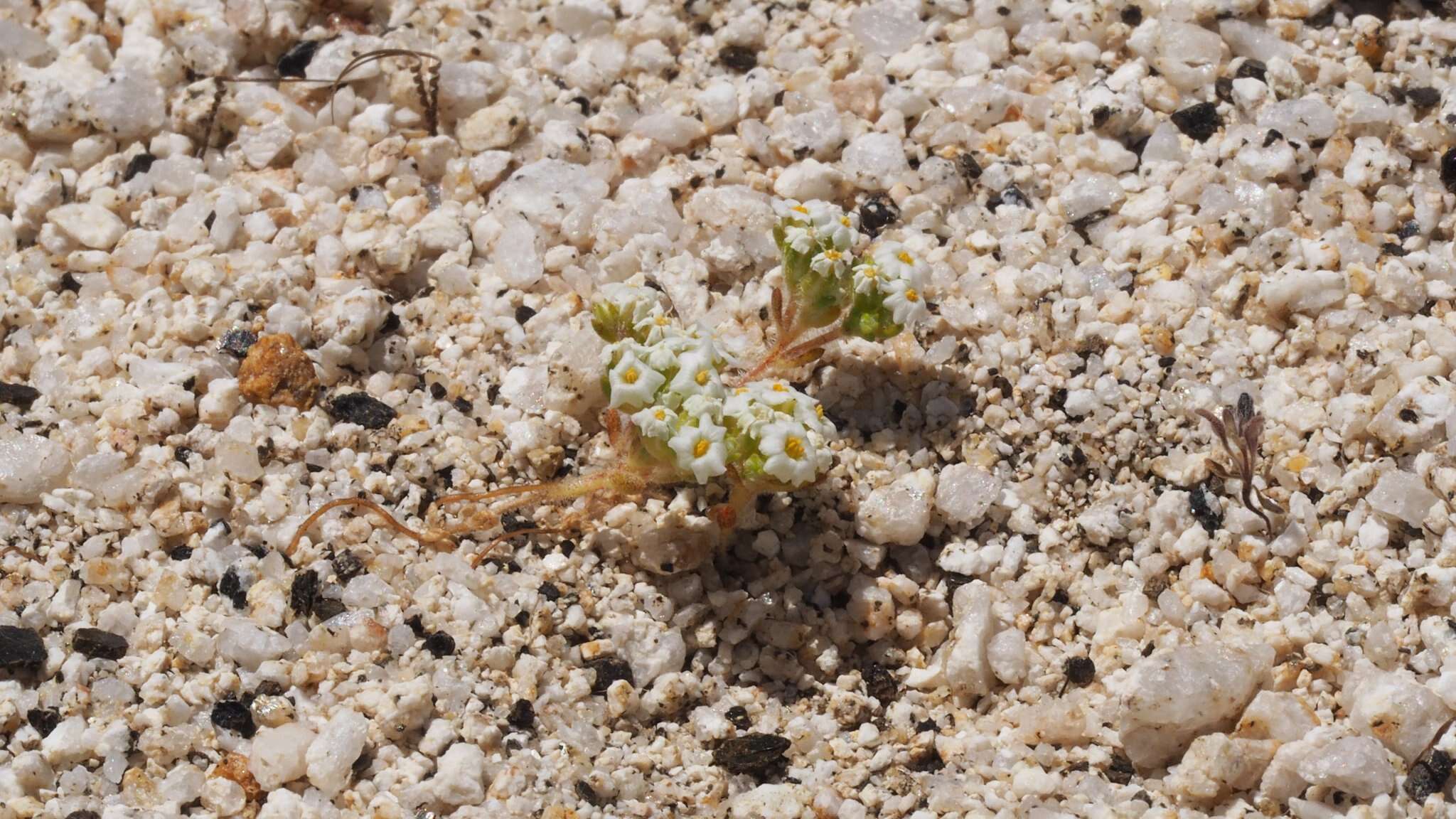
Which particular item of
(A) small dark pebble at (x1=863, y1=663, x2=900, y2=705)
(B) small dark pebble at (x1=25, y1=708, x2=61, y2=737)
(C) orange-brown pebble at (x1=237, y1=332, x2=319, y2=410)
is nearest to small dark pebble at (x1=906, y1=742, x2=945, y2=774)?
(A) small dark pebble at (x1=863, y1=663, x2=900, y2=705)

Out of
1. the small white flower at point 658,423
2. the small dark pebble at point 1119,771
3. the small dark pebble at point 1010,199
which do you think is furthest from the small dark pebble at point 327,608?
the small dark pebble at point 1010,199

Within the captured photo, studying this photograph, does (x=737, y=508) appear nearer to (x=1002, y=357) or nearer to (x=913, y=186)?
(x=1002, y=357)

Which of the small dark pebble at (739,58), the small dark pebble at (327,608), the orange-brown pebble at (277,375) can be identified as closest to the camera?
the small dark pebble at (327,608)

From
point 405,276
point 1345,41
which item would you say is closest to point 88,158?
point 405,276

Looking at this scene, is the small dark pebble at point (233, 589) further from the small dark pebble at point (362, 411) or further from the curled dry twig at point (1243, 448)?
the curled dry twig at point (1243, 448)

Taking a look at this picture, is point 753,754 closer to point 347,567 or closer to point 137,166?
point 347,567

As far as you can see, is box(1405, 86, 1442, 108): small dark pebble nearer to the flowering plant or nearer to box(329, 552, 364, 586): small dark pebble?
the flowering plant

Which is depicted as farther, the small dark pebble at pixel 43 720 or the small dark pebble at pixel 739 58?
the small dark pebble at pixel 739 58
